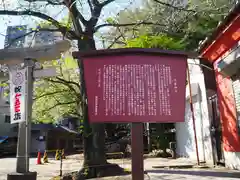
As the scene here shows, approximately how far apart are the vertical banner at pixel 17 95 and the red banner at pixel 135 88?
2.84 m

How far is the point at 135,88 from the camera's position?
194 inches

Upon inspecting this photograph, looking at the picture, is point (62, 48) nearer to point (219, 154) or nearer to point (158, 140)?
point (219, 154)

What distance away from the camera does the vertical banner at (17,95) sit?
23.0 ft

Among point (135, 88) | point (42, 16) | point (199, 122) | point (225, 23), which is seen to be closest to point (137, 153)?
point (135, 88)

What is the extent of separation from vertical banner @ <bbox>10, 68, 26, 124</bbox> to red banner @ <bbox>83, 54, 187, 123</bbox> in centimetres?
284

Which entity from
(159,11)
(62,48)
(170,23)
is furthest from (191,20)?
(62,48)

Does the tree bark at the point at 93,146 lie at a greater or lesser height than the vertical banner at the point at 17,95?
lesser

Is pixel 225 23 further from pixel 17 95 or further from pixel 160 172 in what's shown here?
pixel 17 95

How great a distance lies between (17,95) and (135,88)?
3.78 metres

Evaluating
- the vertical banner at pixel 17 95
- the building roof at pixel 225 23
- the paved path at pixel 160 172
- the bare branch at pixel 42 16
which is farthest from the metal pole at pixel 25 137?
the building roof at pixel 225 23

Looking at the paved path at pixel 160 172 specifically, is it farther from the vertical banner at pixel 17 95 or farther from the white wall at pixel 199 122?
the vertical banner at pixel 17 95

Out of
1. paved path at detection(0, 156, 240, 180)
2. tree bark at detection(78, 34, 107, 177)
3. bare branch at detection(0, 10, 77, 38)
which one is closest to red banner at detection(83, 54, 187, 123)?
paved path at detection(0, 156, 240, 180)

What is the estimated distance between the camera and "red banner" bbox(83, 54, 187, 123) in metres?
4.80

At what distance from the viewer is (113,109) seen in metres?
4.80
